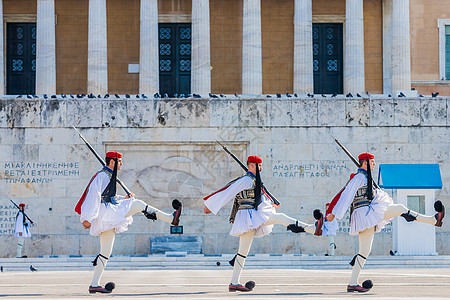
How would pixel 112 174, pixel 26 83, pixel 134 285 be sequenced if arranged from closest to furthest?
pixel 112 174 < pixel 134 285 < pixel 26 83

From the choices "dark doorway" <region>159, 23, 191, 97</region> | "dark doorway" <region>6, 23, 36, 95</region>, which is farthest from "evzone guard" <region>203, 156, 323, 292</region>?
"dark doorway" <region>6, 23, 36, 95</region>

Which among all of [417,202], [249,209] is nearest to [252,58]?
[417,202]

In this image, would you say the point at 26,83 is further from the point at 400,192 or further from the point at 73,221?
the point at 400,192

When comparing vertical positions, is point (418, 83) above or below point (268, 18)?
below

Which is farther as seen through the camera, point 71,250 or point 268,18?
point 268,18

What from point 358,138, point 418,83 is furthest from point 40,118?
point 418,83

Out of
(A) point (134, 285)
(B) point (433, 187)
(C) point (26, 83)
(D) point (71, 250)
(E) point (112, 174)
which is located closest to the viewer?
(E) point (112, 174)

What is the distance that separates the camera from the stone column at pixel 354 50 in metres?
43.4

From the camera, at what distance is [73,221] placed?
111 feet

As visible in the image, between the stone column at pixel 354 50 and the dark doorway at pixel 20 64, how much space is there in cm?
1494

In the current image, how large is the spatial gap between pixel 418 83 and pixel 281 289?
1329 inches

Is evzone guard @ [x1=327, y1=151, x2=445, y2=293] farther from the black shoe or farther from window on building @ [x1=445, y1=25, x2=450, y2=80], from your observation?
window on building @ [x1=445, y1=25, x2=450, y2=80]

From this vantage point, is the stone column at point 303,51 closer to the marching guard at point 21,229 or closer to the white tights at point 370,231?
the marching guard at point 21,229

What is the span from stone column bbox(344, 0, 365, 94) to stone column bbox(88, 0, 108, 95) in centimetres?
1081
